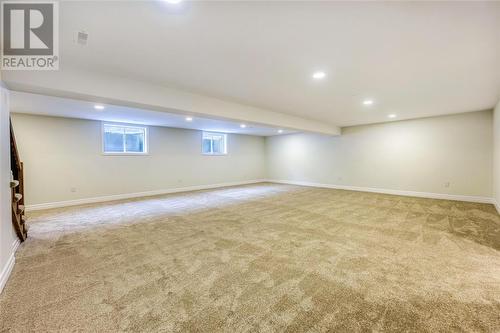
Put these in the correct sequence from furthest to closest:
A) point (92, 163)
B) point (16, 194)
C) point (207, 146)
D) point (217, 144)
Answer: point (217, 144) < point (207, 146) < point (92, 163) < point (16, 194)

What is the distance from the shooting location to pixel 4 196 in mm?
2428

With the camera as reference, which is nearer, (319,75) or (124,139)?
(319,75)

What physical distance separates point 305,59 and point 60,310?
3466 mm

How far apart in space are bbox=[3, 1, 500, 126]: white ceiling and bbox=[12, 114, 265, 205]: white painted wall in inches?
156

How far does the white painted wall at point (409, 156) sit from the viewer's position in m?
5.49

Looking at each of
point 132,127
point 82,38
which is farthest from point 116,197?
point 82,38

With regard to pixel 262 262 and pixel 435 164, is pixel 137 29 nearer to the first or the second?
pixel 262 262

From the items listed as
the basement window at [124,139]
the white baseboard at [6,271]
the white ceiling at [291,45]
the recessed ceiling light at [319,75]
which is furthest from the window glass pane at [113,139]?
the recessed ceiling light at [319,75]

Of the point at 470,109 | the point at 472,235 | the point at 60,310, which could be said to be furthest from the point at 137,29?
the point at 470,109

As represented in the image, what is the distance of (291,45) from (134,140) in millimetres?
6442

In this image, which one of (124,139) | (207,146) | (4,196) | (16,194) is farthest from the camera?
(207,146)

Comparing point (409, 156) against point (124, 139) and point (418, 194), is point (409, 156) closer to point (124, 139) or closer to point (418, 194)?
point (418, 194)

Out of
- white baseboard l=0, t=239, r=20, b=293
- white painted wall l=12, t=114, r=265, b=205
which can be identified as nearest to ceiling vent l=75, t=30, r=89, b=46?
white baseboard l=0, t=239, r=20, b=293

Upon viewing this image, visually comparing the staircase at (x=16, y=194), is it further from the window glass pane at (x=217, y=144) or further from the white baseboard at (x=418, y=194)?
the white baseboard at (x=418, y=194)
